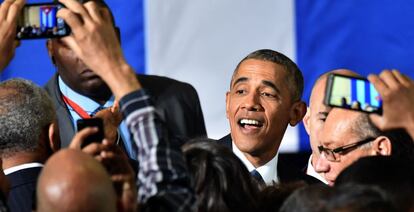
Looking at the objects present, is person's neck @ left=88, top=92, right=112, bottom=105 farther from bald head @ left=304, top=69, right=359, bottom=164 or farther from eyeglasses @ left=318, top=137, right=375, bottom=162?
eyeglasses @ left=318, top=137, right=375, bottom=162

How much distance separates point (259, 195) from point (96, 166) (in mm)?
569

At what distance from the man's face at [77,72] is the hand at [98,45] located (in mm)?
1751

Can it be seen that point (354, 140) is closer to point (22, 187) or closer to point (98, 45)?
point (22, 187)

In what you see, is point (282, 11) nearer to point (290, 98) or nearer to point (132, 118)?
point (290, 98)

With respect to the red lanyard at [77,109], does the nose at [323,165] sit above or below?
below

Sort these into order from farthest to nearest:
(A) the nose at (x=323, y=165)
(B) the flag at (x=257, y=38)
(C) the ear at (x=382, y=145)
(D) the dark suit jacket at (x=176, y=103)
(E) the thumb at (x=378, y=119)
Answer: (B) the flag at (x=257, y=38) < (D) the dark suit jacket at (x=176, y=103) < (A) the nose at (x=323, y=165) < (C) the ear at (x=382, y=145) < (E) the thumb at (x=378, y=119)

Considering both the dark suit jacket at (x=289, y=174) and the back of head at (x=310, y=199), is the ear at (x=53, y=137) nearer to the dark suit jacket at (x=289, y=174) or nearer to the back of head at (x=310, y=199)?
the dark suit jacket at (x=289, y=174)

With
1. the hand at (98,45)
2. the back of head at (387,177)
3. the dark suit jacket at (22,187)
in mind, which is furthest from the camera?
the dark suit jacket at (22,187)

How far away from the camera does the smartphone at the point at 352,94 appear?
2521mm

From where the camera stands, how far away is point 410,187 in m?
2.47

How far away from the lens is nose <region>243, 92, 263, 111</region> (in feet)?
12.9

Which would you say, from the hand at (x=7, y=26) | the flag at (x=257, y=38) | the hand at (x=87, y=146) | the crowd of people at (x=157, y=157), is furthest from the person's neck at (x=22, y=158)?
the flag at (x=257, y=38)

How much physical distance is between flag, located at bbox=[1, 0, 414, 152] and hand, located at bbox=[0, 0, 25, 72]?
237cm

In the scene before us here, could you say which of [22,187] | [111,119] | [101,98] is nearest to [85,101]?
[101,98]
